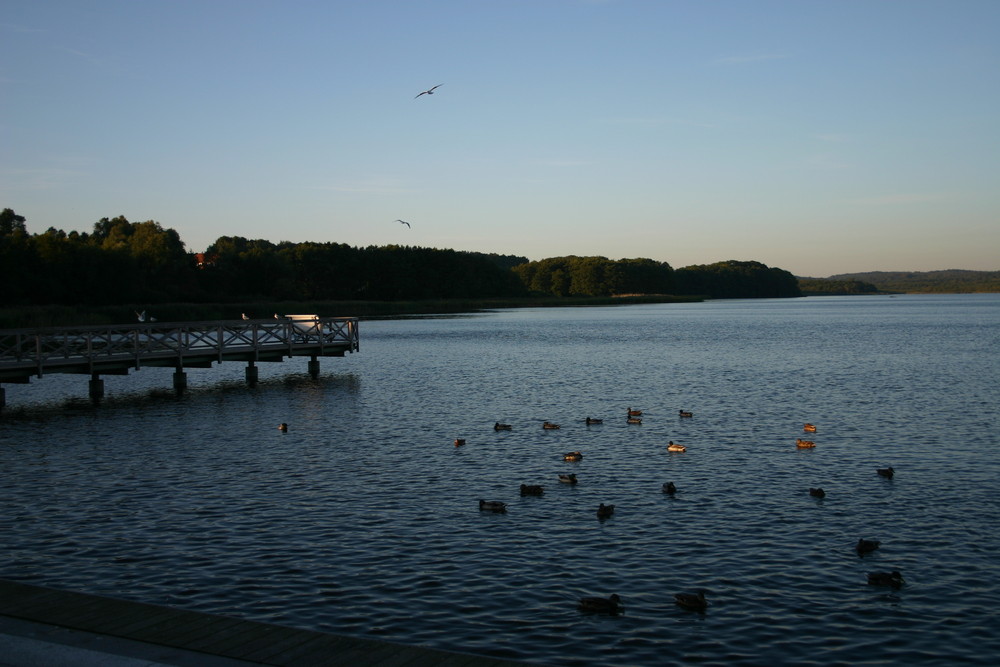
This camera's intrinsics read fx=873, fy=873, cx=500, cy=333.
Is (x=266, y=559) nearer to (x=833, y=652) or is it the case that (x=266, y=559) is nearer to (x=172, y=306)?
(x=833, y=652)

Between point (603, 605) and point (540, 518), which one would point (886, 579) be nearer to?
point (603, 605)

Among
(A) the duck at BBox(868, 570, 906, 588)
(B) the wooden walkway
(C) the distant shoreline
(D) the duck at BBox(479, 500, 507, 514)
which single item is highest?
(C) the distant shoreline

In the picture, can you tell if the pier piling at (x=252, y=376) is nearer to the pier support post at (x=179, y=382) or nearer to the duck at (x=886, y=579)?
the pier support post at (x=179, y=382)

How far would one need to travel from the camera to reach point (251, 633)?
8812mm

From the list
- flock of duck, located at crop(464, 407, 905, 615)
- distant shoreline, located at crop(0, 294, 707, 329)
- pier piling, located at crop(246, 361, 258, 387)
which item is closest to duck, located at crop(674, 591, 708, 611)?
flock of duck, located at crop(464, 407, 905, 615)

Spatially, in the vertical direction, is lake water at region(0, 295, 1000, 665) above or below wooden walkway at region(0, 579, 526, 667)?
below

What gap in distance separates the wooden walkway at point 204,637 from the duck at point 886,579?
7.00 metres

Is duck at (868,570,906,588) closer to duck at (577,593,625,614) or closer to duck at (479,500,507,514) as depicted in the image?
duck at (577,593,625,614)

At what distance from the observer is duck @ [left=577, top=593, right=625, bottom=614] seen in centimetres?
1169

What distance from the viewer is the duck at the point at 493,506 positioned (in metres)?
16.9

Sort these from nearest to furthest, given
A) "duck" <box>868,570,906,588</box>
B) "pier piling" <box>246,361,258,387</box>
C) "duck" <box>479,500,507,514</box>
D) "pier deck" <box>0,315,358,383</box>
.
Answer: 1. "duck" <box>868,570,906,588</box>
2. "duck" <box>479,500,507,514</box>
3. "pier deck" <box>0,315,358,383</box>
4. "pier piling" <box>246,361,258,387</box>

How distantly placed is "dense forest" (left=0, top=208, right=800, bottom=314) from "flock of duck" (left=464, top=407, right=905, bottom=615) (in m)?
73.4

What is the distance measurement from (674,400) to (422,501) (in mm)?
18785

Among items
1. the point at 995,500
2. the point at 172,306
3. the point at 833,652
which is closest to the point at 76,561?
the point at 833,652
